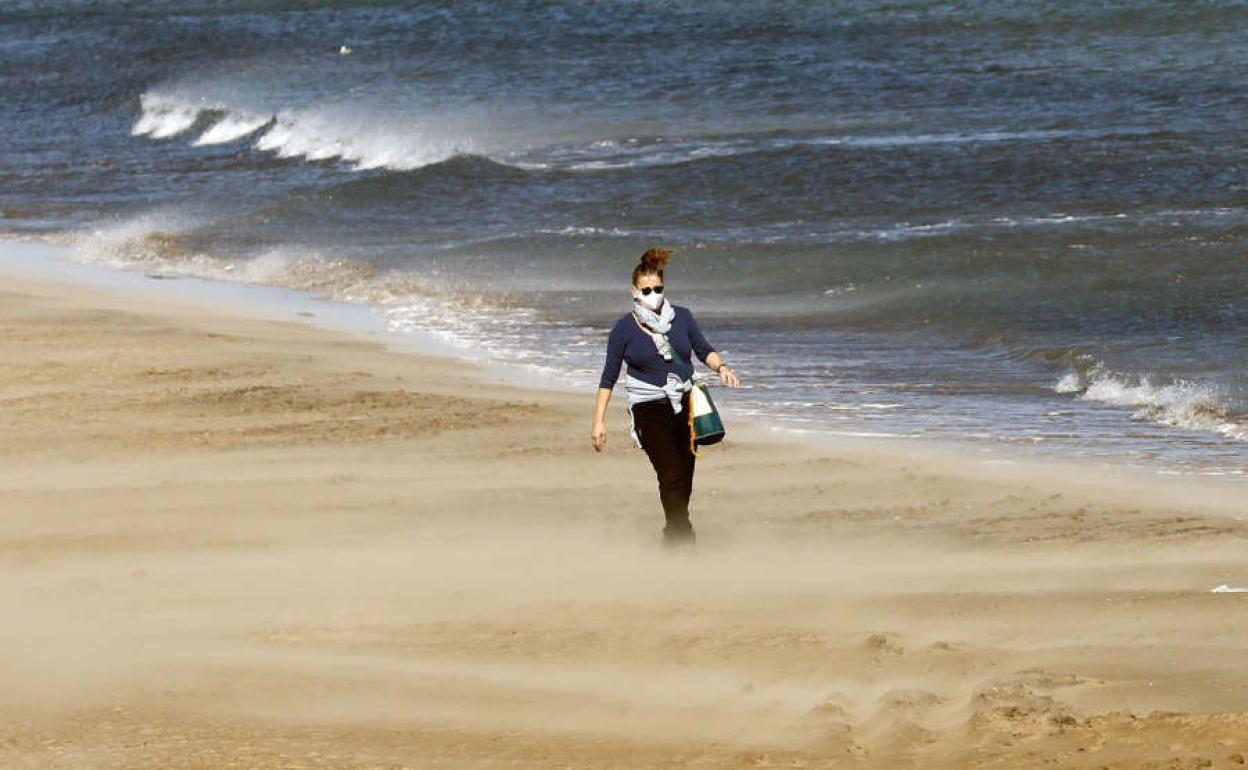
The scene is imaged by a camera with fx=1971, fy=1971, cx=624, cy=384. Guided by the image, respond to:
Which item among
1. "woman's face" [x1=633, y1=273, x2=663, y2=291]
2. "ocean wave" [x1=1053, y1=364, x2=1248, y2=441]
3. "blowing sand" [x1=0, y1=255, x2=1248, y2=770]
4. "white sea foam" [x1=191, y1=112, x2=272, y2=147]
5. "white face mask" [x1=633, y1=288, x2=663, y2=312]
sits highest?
"white sea foam" [x1=191, y1=112, x2=272, y2=147]

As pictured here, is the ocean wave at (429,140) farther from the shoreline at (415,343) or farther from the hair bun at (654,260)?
the hair bun at (654,260)

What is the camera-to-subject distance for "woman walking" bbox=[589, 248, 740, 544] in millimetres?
8828

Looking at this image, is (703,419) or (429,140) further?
(429,140)

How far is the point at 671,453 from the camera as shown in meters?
8.98

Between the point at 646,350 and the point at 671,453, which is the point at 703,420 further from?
the point at 646,350

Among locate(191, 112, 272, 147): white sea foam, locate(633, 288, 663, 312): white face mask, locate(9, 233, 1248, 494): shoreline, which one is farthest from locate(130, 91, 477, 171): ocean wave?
locate(633, 288, 663, 312): white face mask

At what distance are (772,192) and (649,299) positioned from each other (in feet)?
48.4

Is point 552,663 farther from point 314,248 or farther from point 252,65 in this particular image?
point 252,65

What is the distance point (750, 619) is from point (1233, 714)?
6.96 feet

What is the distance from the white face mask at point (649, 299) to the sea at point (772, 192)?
3291mm

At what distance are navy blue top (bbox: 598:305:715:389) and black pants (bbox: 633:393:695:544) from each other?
133 millimetres

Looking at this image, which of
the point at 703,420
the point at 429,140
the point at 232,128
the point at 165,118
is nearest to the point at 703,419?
the point at 703,420

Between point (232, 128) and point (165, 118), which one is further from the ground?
point (165, 118)

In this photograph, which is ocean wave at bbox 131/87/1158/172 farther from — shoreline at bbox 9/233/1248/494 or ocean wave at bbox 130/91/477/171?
shoreline at bbox 9/233/1248/494
